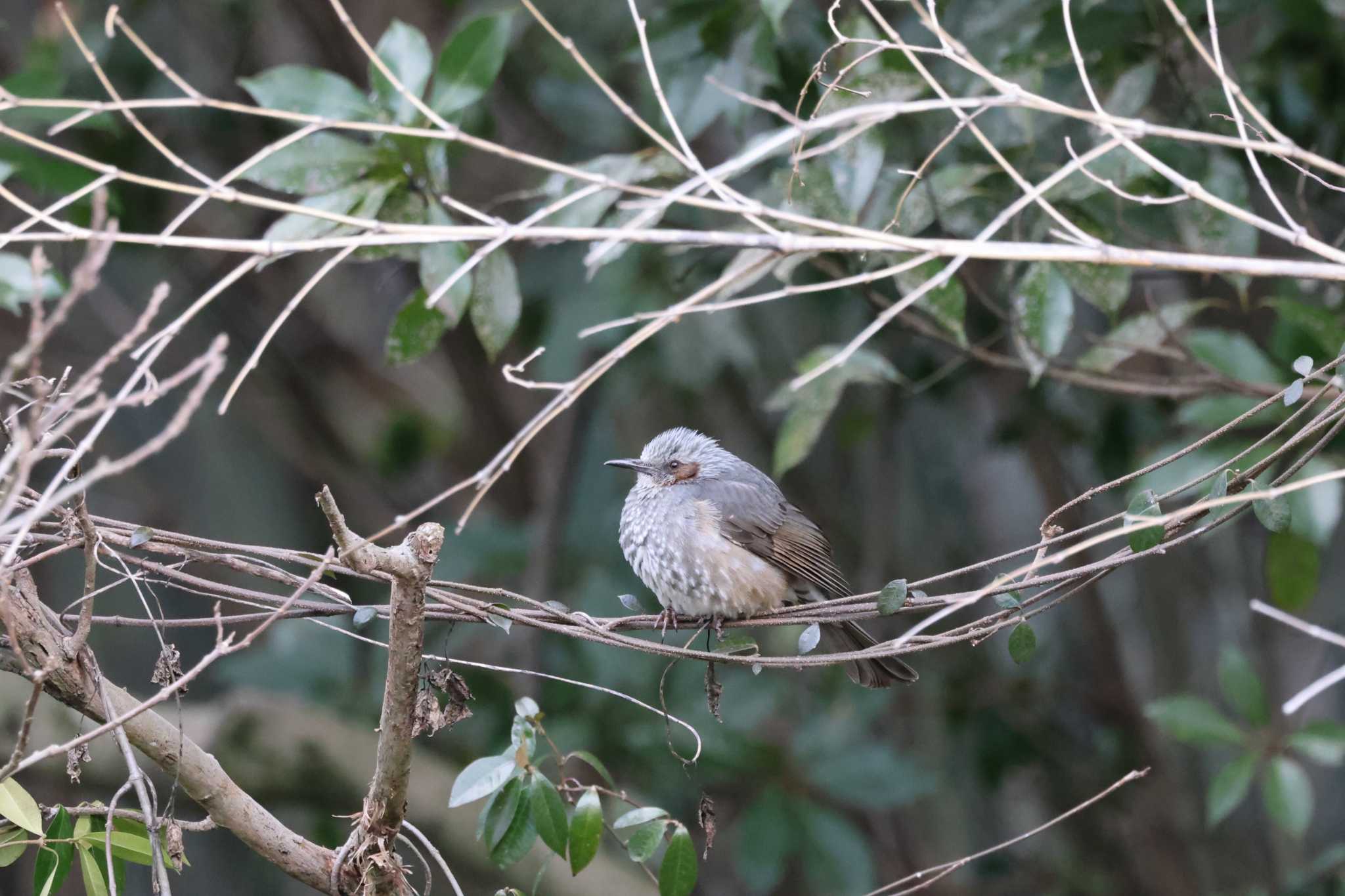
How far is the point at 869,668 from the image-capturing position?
12.1ft

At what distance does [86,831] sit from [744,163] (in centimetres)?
175

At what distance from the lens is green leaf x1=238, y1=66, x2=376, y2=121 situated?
3604 mm

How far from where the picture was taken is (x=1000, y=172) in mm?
3844

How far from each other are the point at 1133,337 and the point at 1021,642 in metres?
1.79

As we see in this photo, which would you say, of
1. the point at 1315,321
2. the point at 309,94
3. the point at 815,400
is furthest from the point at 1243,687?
the point at 309,94

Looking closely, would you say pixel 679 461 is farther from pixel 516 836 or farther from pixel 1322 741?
pixel 1322 741

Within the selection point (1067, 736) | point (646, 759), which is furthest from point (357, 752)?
point (1067, 736)

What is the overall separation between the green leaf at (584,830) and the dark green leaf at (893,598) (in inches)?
26.7

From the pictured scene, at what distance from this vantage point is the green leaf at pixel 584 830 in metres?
2.52

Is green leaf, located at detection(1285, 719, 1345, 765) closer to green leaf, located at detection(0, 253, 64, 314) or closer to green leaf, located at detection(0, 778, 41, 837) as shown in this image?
green leaf, located at detection(0, 778, 41, 837)

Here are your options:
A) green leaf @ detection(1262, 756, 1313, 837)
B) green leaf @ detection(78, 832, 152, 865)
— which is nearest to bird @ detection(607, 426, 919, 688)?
green leaf @ detection(78, 832, 152, 865)

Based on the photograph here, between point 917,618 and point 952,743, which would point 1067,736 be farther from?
point 917,618

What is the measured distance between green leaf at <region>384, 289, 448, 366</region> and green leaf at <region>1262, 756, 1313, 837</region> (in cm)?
340

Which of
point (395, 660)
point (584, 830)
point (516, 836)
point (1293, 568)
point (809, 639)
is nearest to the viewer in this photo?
point (395, 660)
